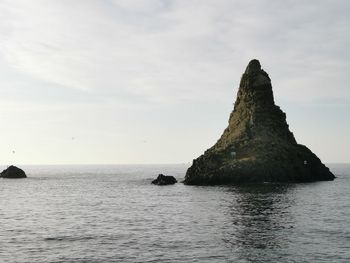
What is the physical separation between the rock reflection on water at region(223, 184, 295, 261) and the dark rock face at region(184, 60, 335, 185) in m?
31.1

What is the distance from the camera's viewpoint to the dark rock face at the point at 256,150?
398ft

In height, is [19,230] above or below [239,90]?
below

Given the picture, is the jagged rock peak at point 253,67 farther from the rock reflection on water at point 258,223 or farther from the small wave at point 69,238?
the small wave at point 69,238

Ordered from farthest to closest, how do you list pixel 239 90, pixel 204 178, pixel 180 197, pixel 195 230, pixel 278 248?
pixel 239 90
pixel 204 178
pixel 180 197
pixel 195 230
pixel 278 248

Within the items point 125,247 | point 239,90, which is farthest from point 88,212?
point 239,90

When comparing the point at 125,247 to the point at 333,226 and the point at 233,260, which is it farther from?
the point at 333,226

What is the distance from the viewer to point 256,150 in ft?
414

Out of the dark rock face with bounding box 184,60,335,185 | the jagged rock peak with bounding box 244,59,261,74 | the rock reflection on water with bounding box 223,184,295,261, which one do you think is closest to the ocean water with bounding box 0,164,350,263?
the rock reflection on water with bounding box 223,184,295,261

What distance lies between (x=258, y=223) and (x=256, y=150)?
238 ft

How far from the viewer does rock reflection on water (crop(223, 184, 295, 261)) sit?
41.7m

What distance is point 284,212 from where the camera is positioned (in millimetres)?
64812

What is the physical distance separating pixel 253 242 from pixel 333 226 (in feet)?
46.7

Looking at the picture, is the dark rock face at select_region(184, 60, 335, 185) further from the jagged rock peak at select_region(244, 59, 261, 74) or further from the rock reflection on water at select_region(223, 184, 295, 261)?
the rock reflection on water at select_region(223, 184, 295, 261)

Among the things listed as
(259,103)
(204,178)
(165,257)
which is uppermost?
(259,103)
